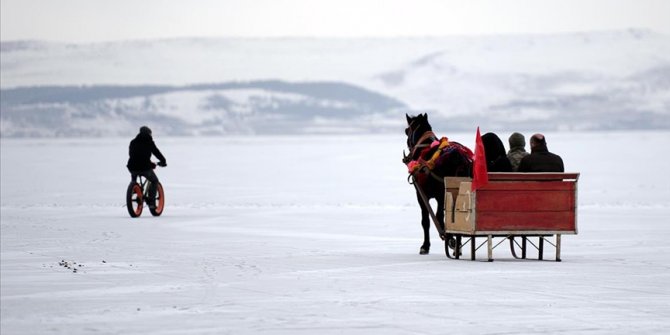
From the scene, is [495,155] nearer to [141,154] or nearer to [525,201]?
[525,201]

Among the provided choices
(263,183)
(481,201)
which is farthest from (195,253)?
(263,183)

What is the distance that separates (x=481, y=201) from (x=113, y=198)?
682 inches

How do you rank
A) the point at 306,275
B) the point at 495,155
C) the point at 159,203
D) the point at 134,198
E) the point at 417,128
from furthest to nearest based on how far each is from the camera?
the point at 159,203 < the point at 134,198 < the point at 417,128 < the point at 495,155 < the point at 306,275

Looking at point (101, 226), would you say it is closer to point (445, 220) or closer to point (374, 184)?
point (445, 220)

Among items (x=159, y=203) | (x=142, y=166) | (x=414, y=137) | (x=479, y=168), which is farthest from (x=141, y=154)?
(x=479, y=168)

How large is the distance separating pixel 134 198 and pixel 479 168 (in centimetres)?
1057

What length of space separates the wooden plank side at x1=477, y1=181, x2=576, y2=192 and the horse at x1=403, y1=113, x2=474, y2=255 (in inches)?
26.5

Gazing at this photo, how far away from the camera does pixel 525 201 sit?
13.8 m

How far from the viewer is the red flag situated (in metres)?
13.3

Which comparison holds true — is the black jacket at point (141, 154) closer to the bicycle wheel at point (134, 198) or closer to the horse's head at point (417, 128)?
the bicycle wheel at point (134, 198)

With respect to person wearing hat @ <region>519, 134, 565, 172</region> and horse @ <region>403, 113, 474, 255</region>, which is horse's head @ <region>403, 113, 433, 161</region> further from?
person wearing hat @ <region>519, 134, 565, 172</region>

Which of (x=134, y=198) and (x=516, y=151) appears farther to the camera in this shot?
(x=134, y=198)

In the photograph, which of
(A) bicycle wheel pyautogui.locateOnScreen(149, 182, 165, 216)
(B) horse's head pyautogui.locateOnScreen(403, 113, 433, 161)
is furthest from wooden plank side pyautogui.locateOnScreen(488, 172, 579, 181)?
(A) bicycle wheel pyautogui.locateOnScreen(149, 182, 165, 216)

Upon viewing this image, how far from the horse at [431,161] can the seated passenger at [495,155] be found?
0.20 metres
